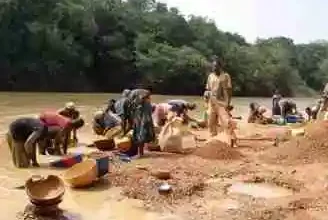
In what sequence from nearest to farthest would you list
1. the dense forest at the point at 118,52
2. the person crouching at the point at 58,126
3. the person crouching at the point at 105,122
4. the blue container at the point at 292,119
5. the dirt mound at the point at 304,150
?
the person crouching at the point at 58,126 < the dirt mound at the point at 304,150 < the person crouching at the point at 105,122 < the blue container at the point at 292,119 < the dense forest at the point at 118,52

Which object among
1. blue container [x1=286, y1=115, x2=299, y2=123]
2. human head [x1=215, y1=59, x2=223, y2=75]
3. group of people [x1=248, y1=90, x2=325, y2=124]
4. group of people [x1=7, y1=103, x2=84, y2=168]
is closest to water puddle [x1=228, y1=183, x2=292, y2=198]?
group of people [x1=7, y1=103, x2=84, y2=168]

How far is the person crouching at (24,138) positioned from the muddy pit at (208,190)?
11.7 inches

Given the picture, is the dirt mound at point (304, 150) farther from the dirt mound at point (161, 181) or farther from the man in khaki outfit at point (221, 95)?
the dirt mound at point (161, 181)

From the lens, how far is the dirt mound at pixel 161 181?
7.62 metres

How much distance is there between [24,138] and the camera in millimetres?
9352

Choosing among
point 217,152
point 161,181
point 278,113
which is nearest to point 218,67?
point 217,152

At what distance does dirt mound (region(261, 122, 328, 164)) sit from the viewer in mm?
10380

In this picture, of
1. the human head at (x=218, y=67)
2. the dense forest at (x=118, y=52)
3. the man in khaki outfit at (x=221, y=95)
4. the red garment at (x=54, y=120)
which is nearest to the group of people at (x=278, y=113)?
the man in khaki outfit at (x=221, y=95)

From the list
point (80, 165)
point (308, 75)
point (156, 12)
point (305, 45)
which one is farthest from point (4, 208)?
point (305, 45)

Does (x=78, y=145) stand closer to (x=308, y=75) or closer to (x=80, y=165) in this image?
(x=80, y=165)

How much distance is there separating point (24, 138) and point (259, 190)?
3.89 meters

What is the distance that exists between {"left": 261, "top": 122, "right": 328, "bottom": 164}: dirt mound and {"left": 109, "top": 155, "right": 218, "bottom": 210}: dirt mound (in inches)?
57.0

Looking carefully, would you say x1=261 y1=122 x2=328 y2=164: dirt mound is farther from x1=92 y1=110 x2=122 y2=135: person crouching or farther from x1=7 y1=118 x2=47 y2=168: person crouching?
x1=7 y1=118 x2=47 y2=168: person crouching

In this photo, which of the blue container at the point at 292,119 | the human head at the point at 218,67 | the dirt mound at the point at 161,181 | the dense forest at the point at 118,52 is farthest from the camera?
the dense forest at the point at 118,52
